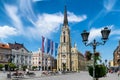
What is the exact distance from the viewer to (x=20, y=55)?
133 meters

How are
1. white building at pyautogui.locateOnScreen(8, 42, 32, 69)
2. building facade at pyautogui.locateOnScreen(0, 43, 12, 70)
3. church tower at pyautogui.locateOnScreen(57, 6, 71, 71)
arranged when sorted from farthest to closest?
1. church tower at pyautogui.locateOnScreen(57, 6, 71, 71)
2. white building at pyautogui.locateOnScreen(8, 42, 32, 69)
3. building facade at pyautogui.locateOnScreen(0, 43, 12, 70)

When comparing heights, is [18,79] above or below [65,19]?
below

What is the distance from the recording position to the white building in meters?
130

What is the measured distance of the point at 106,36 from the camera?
1694 cm

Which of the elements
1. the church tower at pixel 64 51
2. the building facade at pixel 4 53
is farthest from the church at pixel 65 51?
the building facade at pixel 4 53

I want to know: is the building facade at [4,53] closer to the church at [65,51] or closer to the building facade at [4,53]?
the building facade at [4,53]

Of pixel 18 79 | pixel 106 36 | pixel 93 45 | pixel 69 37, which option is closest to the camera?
pixel 106 36

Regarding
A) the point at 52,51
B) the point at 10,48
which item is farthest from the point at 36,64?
the point at 52,51

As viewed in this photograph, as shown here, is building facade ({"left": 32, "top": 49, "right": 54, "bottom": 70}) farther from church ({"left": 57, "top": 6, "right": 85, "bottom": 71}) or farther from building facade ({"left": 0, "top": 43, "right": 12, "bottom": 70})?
building facade ({"left": 0, "top": 43, "right": 12, "bottom": 70})

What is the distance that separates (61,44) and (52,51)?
6921 cm

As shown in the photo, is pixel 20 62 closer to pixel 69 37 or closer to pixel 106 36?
pixel 69 37

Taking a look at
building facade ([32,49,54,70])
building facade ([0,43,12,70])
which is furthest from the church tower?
building facade ([0,43,12,70])

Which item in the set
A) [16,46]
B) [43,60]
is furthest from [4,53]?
[43,60]

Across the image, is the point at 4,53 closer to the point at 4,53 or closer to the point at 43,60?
the point at 4,53
